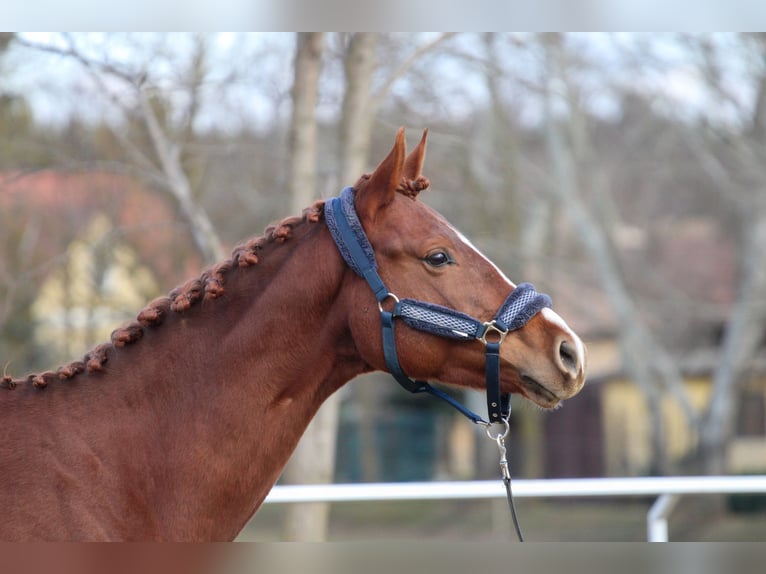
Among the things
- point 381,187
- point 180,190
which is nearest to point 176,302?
point 381,187

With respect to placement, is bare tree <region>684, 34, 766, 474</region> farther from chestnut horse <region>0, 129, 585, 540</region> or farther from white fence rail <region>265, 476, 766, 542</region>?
chestnut horse <region>0, 129, 585, 540</region>

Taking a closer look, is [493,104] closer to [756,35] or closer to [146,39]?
[756,35]

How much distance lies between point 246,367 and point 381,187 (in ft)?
2.28

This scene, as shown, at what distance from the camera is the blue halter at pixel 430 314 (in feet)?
9.43

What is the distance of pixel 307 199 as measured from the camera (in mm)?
6059

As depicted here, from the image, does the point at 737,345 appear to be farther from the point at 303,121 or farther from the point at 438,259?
the point at 438,259

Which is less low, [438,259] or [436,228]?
[436,228]

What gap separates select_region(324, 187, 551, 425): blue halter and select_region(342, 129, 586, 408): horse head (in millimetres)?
14

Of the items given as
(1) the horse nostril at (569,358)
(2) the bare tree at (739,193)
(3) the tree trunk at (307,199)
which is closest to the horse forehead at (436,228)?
(1) the horse nostril at (569,358)

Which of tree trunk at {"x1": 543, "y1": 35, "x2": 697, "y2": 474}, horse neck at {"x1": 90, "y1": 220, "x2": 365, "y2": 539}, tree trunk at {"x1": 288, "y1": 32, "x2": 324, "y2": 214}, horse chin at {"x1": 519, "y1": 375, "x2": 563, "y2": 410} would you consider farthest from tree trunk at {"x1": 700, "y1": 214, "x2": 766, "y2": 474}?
horse neck at {"x1": 90, "y1": 220, "x2": 365, "y2": 539}

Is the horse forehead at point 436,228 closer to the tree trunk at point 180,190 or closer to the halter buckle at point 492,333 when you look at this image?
the halter buckle at point 492,333

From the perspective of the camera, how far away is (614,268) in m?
15.4

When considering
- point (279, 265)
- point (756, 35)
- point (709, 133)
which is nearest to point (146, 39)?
point (279, 265)

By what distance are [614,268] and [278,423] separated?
520 inches
